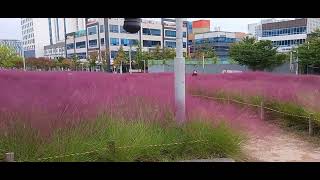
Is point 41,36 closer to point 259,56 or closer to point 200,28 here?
point 200,28

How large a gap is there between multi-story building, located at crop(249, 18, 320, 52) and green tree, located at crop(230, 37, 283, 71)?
58.6 feet

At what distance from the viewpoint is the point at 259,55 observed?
2983 cm

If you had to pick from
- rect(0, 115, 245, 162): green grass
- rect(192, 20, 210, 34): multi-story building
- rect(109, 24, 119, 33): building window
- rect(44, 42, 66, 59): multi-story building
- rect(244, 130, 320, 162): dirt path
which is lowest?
rect(244, 130, 320, 162): dirt path

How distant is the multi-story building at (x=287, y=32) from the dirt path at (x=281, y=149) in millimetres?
43687

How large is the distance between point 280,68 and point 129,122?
29.9 metres

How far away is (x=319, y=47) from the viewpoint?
27.0 m

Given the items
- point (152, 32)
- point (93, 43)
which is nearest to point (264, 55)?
point (152, 32)

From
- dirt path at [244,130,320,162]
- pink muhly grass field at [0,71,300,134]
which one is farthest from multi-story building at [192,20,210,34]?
pink muhly grass field at [0,71,300,134]

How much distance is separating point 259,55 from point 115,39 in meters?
30.5

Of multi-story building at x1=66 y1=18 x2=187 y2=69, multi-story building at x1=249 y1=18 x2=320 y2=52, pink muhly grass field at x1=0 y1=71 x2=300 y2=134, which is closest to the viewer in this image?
pink muhly grass field at x1=0 y1=71 x2=300 y2=134

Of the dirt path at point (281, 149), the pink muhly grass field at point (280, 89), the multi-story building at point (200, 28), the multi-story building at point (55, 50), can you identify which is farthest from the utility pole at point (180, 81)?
the multi-story building at point (55, 50)

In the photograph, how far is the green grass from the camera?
3.62 meters

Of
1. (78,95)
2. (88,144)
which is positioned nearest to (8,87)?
(78,95)

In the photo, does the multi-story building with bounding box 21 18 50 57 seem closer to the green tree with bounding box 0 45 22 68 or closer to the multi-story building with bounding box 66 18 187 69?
the multi-story building with bounding box 66 18 187 69
